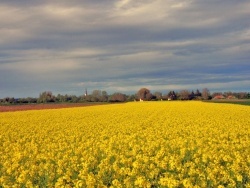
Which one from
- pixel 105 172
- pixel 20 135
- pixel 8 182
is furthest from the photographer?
pixel 20 135

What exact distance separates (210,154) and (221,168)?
212 centimetres

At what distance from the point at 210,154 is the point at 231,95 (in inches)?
5281

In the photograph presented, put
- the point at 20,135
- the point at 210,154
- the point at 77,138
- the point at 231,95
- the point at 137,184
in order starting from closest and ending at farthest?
the point at 137,184 < the point at 210,154 < the point at 77,138 < the point at 20,135 < the point at 231,95

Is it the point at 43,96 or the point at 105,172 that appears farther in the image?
the point at 43,96

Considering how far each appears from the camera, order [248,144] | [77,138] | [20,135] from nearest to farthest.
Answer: [248,144]
[77,138]
[20,135]

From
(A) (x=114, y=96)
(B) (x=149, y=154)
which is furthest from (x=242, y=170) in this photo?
(A) (x=114, y=96)

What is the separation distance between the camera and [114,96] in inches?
4532

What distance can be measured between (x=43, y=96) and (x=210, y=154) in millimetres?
95538

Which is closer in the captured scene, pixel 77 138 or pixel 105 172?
pixel 105 172

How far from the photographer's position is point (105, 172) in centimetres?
1082

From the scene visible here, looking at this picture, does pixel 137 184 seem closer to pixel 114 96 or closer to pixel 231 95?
pixel 114 96

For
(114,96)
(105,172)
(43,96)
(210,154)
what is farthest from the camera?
(114,96)

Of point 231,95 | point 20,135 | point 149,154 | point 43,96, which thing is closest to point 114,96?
point 43,96

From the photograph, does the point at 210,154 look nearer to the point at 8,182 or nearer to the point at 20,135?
the point at 8,182
